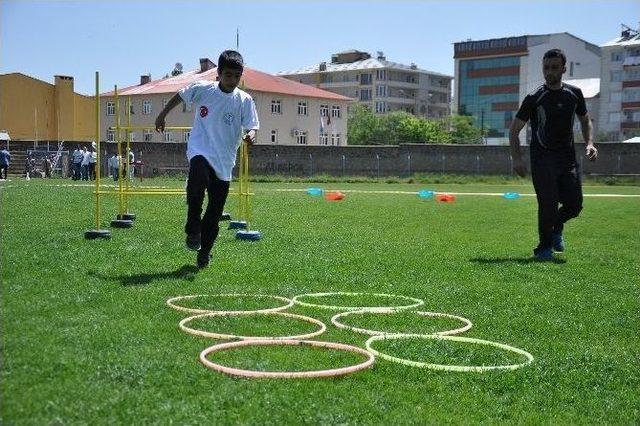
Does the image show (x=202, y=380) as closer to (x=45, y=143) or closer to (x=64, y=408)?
(x=64, y=408)

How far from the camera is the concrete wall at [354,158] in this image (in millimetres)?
57094

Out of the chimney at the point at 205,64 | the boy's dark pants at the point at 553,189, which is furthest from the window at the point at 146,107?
the boy's dark pants at the point at 553,189

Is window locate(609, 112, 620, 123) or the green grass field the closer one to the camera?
the green grass field

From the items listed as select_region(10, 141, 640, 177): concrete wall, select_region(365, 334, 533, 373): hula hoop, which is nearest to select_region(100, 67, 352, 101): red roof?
select_region(10, 141, 640, 177): concrete wall

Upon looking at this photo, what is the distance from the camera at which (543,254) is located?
33.8 ft

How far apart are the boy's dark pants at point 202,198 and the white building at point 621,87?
379 feet

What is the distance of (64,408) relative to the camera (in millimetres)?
3686

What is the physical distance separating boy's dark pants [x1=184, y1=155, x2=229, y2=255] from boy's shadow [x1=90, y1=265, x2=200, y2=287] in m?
0.35

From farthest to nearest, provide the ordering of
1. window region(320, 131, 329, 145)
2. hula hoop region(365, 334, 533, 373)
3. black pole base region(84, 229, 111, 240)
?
window region(320, 131, 329, 145)
black pole base region(84, 229, 111, 240)
hula hoop region(365, 334, 533, 373)

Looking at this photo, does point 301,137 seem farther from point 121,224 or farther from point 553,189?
point 553,189

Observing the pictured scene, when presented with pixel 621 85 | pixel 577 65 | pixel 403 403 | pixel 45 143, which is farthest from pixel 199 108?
pixel 577 65

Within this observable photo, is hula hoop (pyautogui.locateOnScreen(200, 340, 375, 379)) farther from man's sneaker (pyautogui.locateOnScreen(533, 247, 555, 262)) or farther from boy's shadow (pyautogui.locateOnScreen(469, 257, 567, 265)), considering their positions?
man's sneaker (pyautogui.locateOnScreen(533, 247, 555, 262))

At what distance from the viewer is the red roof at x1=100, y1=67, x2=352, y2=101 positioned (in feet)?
275

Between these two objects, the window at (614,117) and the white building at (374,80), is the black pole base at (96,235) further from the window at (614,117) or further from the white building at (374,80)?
the white building at (374,80)
